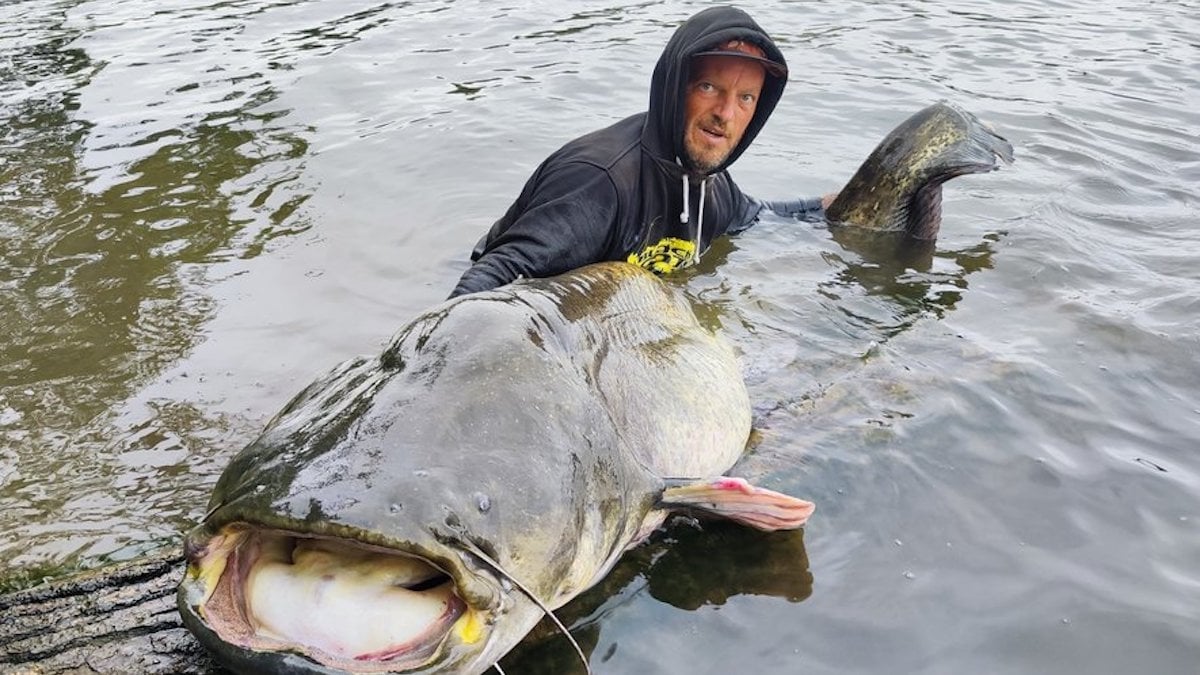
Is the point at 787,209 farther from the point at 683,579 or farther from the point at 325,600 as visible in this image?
the point at 325,600

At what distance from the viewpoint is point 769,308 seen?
511 cm

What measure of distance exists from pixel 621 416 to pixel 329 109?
6.76 m

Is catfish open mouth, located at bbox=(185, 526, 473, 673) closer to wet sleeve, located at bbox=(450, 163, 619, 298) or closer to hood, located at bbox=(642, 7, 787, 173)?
wet sleeve, located at bbox=(450, 163, 619, 298)

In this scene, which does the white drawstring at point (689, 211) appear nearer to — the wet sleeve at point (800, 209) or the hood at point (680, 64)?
the hood at point (680, 64)

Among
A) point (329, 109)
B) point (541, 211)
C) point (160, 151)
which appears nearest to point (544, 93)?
point (329, 109)

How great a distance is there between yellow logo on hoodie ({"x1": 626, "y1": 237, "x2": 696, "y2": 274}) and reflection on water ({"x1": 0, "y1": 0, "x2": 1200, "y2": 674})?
195 millimetres

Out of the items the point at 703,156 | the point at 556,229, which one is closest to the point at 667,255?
the point at 703,156

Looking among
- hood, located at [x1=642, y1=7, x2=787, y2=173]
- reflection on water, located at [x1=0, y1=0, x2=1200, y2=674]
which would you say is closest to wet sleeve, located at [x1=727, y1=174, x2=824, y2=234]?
reflection on water, located at [x1=0, y1=0, x2=1200, y2=674]

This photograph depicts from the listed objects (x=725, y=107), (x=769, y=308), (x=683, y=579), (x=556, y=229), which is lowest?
(x=769, y=308)

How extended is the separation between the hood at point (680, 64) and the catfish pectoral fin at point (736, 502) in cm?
231

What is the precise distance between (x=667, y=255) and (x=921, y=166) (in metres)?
1.97

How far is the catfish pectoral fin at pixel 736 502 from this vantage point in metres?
2.83

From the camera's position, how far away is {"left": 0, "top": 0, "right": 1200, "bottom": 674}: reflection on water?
2.93 m

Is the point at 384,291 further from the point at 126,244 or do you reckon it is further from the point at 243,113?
the point at 243,113
